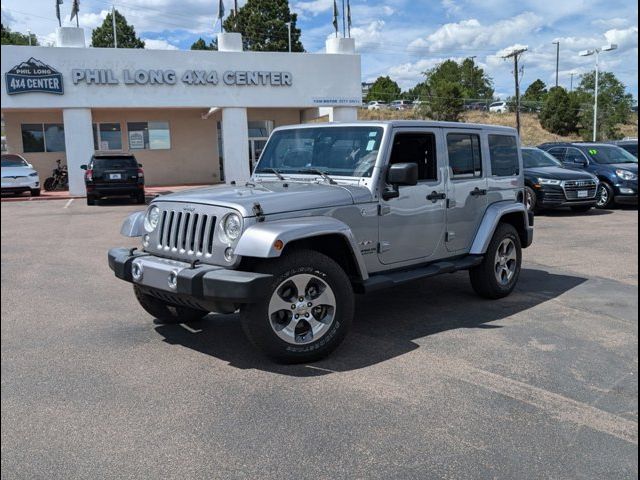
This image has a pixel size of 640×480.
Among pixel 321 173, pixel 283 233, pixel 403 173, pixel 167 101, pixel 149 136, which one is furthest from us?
pixel 149 136

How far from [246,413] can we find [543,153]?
46.6 ft

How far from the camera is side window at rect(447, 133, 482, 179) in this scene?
6008mm

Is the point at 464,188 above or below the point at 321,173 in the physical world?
below

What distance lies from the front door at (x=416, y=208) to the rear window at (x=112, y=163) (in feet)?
48.5

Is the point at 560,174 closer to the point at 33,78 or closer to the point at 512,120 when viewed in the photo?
the point at 33,78

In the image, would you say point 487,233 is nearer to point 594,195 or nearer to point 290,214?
point 290,214

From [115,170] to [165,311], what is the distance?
563 inches

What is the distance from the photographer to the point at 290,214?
4492mm

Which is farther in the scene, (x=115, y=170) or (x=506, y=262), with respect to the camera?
(x=115, y=170)

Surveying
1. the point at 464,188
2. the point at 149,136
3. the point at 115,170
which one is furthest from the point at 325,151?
the point at 149,136

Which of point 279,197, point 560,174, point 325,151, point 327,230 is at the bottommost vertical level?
point 327,230

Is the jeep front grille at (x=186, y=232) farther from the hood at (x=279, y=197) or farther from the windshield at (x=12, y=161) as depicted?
the windshield at (x=12, y=161)

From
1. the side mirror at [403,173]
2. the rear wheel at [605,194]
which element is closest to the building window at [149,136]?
the rear wheel at [605,194]

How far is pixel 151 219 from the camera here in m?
5.01
